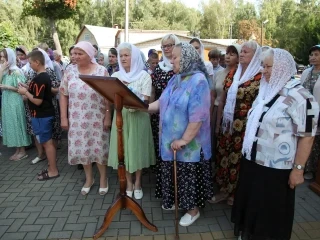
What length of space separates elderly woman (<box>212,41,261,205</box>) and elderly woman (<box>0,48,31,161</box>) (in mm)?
3498

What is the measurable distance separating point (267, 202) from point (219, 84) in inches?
74.2

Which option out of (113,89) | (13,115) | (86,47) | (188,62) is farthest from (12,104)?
(188,62)

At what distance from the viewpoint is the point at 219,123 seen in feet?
11.6

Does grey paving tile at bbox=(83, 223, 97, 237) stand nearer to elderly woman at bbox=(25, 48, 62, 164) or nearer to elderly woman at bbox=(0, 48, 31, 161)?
elderly woman at bbox=(25, 48, 62, 164)

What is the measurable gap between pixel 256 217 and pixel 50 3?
19089 mm

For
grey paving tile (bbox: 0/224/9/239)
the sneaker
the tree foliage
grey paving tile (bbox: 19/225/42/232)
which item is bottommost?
grey paving tile (bbox: 0/224/9/239)

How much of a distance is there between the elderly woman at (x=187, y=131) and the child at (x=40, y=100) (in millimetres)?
1830

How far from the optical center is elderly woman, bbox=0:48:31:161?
4.73 meters

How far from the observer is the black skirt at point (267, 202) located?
2357mm

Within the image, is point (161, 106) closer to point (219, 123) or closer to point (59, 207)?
point (219, 123)

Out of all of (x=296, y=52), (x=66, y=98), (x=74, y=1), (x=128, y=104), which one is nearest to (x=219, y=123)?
(x=128, y=104)

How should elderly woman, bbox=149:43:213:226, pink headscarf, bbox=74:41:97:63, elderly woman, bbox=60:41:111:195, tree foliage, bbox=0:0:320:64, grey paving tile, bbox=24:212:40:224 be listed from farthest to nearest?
tree foliage, bbox=0:0:320:64
elderly woman, bbox=60:41:111:195
pink headscarf, bbox=74:41:97:63
grey paving tile, bbox=24:212:40:224
elderly woman, bbox=149:43:213:226

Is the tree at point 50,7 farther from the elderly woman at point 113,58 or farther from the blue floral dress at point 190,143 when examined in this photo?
the blue floral dress at point 190,143

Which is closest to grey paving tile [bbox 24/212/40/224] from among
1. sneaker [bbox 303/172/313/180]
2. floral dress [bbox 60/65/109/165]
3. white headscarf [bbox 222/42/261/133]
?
floral dress [bbox 60/65/109/165]
